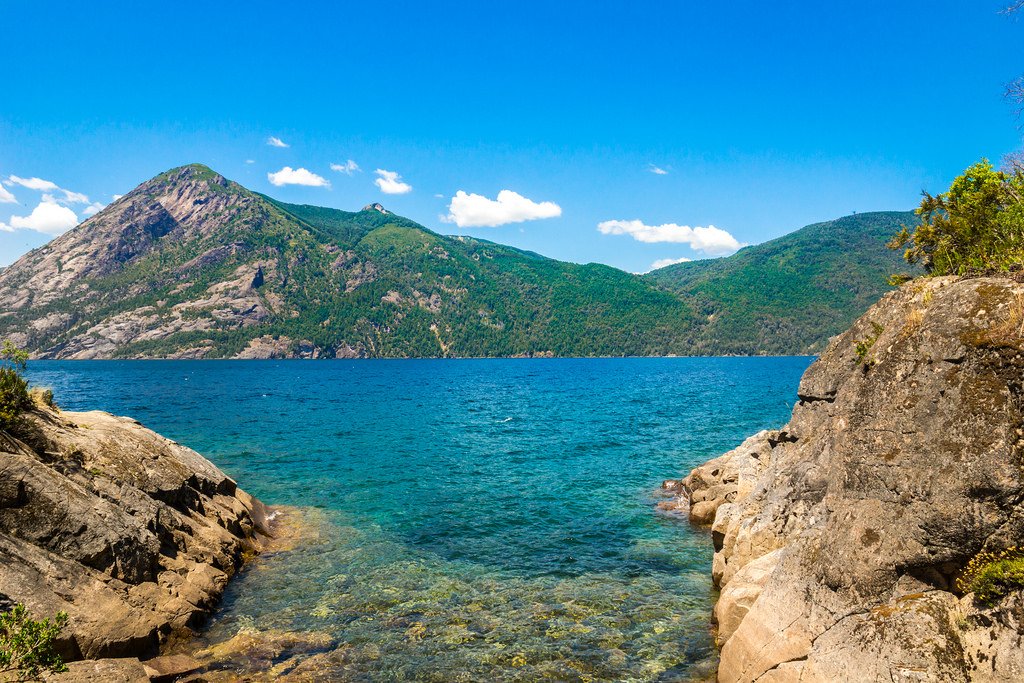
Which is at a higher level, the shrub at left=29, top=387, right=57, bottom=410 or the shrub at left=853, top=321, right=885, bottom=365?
the shrub at left=853, top=321, right=885, bottom=365

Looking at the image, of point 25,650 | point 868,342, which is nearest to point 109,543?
point 25,650

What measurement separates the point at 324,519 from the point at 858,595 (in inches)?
916

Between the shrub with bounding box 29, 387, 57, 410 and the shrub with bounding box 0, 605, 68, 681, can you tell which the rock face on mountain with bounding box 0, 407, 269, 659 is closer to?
the shrub with bounding box 29, 387, 57, 410

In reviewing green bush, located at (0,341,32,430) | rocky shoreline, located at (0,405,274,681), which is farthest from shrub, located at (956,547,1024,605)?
green bush, located at (0,341,32,430)

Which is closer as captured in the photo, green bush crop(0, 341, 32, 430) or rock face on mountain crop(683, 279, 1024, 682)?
rock face on mountain crop(683, 279, 1024, 682)

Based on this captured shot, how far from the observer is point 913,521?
1069cm

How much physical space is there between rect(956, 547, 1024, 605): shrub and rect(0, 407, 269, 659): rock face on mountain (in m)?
18.3

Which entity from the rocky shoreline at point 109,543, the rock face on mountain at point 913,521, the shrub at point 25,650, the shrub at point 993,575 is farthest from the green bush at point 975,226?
the rocky shoreline at point 109,543

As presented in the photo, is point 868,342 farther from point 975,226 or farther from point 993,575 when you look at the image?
point 993,575

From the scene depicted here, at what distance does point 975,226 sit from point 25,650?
24764 mm

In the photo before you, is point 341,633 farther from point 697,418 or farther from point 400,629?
point 697,418

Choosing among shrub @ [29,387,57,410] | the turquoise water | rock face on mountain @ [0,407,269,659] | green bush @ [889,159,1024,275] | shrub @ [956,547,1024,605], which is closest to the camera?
shrub @ [956,547,1024,605]

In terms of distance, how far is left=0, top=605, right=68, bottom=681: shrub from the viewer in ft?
32.0

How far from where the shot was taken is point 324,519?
26844 millimetres
